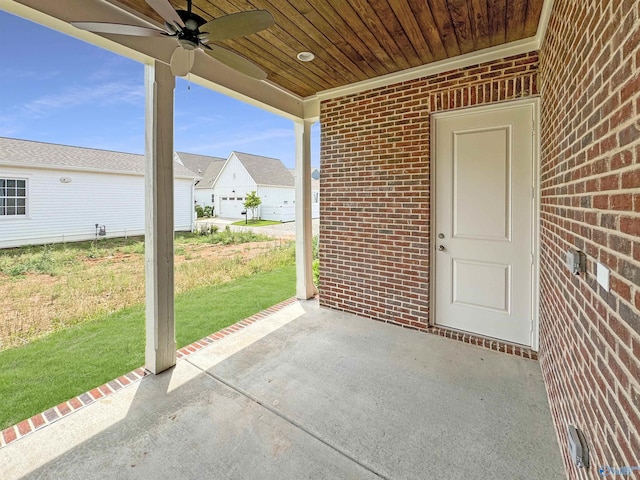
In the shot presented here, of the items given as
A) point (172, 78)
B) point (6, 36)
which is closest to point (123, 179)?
point (6, 36)

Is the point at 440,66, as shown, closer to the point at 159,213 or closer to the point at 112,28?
the point at 112,28

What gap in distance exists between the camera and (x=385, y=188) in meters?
3.51

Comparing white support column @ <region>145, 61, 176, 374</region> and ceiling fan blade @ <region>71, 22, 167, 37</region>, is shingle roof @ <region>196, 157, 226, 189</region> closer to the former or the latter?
white support column @ <region>145, 61, 176, 374</region>

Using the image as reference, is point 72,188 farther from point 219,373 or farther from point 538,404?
point 538,404

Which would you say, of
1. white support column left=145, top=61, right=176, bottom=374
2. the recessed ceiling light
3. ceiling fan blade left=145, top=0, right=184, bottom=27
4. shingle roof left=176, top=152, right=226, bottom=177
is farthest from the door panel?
shingle roof left=176, top=152, right=226, bottom=177

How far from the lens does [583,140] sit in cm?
139

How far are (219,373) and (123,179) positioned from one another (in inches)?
404

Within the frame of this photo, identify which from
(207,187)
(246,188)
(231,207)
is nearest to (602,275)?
(246,188)

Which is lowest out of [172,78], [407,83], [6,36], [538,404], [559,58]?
[538,404]

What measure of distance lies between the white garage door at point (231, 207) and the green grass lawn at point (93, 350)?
12181 millimetres

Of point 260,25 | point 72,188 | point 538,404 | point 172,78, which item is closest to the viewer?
point 260,25

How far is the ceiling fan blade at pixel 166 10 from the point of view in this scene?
4.76 ft

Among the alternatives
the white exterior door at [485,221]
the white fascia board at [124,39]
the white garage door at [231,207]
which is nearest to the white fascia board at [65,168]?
the white garage door at [231,207]

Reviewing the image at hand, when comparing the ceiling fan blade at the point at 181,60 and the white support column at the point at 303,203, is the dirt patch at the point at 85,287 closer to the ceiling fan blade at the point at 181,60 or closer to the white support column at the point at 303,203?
the white support column at the point at 303,203
